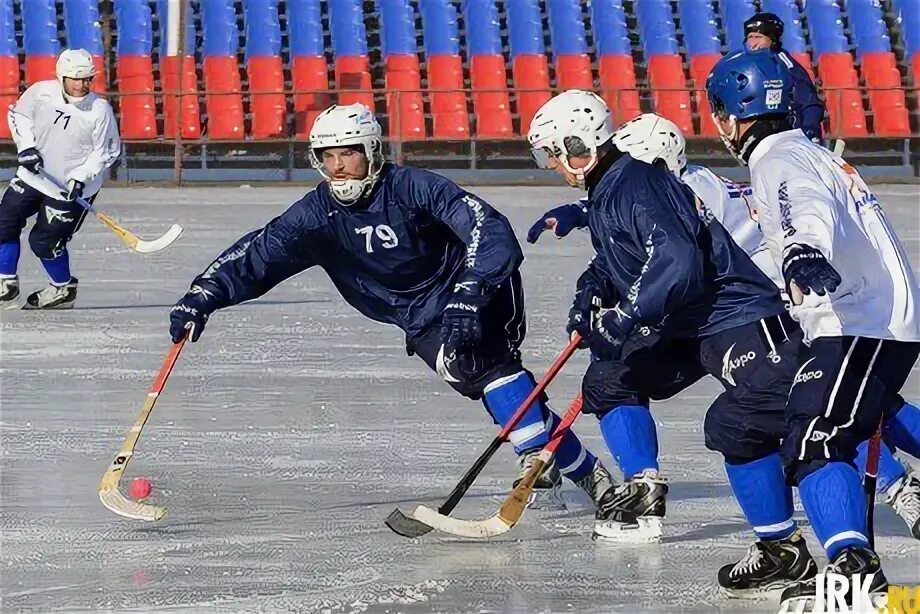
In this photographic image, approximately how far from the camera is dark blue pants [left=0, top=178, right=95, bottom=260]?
8.66 metres

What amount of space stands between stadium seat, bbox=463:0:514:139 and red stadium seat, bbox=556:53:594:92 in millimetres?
489

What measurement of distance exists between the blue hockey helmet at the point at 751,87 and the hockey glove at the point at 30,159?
5.82 meters

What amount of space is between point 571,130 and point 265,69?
12.0 meters

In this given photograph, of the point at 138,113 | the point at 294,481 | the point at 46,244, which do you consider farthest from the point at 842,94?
the point at 294,481

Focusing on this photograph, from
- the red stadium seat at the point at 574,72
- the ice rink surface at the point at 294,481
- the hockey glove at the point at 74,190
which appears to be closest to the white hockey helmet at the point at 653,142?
the ice rink surface at the point at 294,481

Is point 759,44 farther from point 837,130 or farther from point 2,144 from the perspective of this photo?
point 2,144

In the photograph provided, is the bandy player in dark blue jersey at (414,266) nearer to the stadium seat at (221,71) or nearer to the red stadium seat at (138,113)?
the stadium seat at (221,71)

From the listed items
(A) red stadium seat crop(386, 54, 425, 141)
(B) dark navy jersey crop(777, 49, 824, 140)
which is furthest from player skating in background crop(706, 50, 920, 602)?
(A) red stadium seat crop(386, 54, 425, 141)

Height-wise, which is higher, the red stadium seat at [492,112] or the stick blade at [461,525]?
the red stadium seat at [492,112]

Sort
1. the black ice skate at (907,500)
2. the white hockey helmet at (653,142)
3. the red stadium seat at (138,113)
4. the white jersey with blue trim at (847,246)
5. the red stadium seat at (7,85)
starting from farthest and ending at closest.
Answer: the red stadium seat at (138,113) → the red stadium seat at (7,85) → the black ice skate at (907,500) → the white hockey helmet at (653,142) → the white jersey with blue trim at (847,246)

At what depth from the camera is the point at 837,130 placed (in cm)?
1468

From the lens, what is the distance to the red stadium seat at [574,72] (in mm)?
15820

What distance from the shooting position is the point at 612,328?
4016 millimetres

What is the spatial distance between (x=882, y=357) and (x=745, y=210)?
27.4 inches
